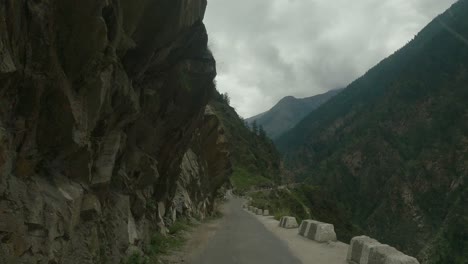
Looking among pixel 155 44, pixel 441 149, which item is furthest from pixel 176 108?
pixel 441 149

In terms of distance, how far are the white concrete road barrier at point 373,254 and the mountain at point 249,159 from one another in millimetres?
94763

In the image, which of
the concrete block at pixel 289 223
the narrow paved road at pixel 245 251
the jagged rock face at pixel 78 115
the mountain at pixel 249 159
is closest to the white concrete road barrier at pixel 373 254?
the narrow paved road at pixel 245 251

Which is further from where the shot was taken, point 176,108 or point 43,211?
point 176,108

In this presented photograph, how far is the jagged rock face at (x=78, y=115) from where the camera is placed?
7.05 m

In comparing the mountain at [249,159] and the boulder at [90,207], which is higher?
the mountain at [249,159]

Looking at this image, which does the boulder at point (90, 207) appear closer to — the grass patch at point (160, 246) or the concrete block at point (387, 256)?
the grass patch at point (160, 246)

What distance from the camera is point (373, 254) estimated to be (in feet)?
36.0

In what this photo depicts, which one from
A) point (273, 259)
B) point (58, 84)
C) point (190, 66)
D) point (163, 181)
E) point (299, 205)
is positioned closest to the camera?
point (58, 84)

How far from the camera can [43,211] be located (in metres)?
7.70

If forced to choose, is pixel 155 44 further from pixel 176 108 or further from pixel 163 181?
pixel 163 181

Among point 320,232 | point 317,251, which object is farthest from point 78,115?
point 320,232

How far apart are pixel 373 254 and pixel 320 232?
6.82m

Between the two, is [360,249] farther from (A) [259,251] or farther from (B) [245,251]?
(B) [245,251]

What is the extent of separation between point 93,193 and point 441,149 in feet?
566
